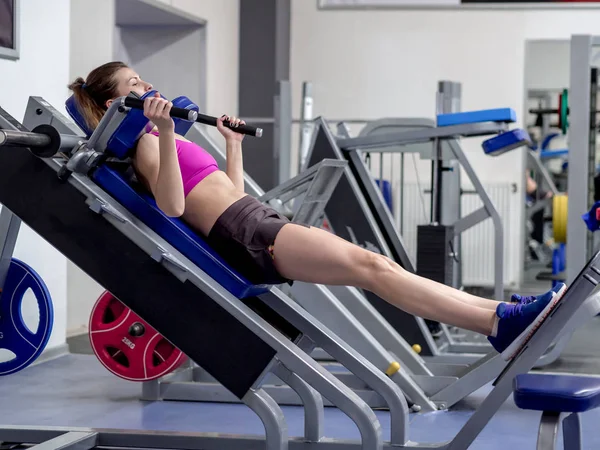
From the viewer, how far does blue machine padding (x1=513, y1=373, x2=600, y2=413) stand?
193 cm

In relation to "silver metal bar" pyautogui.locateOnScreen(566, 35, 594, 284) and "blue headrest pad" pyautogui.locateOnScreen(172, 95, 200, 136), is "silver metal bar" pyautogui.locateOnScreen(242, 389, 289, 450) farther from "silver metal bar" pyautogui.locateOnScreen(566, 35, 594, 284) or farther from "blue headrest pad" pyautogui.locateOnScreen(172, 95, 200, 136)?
"silver metal bar" pyautogui.locateOnScreen(566, 35, 594, 284)

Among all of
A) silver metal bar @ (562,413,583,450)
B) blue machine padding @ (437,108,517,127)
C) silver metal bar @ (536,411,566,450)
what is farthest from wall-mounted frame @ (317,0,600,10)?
silver metal bar @ (536,411,566,450)

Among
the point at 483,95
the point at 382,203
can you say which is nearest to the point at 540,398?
the point at 382,203

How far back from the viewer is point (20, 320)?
10.3ft

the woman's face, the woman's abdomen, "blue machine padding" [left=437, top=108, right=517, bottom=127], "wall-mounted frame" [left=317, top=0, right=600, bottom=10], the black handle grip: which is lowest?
the woman's abdomen

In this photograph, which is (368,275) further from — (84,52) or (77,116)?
(84,52)

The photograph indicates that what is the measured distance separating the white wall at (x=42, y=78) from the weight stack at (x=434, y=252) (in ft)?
6.19

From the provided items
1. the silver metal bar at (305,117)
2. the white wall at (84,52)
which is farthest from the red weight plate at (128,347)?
the silver metal bar at (305,117)

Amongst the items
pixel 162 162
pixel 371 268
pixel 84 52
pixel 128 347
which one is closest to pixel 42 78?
pixel 84 52

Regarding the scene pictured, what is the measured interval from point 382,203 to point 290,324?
1.88 metres

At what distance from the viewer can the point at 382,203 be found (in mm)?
4688

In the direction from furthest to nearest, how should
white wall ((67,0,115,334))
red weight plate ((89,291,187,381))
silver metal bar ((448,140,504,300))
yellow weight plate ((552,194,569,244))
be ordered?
white wall ((67,0,115,334)) → yellow weight plate ((552,194,569,244)) → silver metal bar ((448,140,504,300)) → red weight plate ((89,291,187,381))

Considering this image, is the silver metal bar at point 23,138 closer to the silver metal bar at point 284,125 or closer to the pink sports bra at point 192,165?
the pink sports bra at point 192,165

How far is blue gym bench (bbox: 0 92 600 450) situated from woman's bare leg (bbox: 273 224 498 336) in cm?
20
